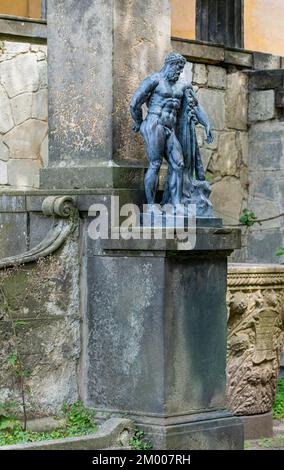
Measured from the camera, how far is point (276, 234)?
11586mm

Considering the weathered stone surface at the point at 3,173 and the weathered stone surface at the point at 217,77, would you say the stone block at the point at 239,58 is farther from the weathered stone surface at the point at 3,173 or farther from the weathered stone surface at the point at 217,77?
the weathered stone surface at the point at 3,173

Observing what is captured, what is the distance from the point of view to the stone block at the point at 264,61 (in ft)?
38.4

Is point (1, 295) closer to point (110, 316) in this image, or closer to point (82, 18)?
point (110, 316)

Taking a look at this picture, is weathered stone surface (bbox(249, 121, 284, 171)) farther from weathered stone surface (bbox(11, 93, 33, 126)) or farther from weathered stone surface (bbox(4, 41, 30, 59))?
weathered stone surface (bbox(4, 41, 30, 59))

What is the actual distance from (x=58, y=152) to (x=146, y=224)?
0.81 meters

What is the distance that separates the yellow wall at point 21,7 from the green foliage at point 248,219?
178 inches

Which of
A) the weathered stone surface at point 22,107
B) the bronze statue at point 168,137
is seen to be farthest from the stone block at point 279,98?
the bronze statue at point 168,137

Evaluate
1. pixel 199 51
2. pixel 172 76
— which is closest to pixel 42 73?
pixel 199 51

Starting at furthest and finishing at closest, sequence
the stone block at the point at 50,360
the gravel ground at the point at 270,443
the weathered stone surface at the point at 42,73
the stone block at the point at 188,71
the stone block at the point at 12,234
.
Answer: the stone block at the point at 188,71 < the weathered stone surface at the point at 42,73 < the gravel ground at the point at 270,443 < the stone block at the point at 12,234 < the stone block at the point at 50,360

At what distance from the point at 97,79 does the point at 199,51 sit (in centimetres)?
340

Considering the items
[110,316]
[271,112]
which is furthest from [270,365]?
[271,112]

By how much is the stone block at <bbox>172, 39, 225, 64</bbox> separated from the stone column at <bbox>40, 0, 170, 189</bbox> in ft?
9.07

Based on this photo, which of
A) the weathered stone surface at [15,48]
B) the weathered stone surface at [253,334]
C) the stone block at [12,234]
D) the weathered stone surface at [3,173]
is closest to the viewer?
the stone block at [12,234]

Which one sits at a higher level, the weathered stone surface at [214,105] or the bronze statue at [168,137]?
the weathered stone surface at [214,105]
